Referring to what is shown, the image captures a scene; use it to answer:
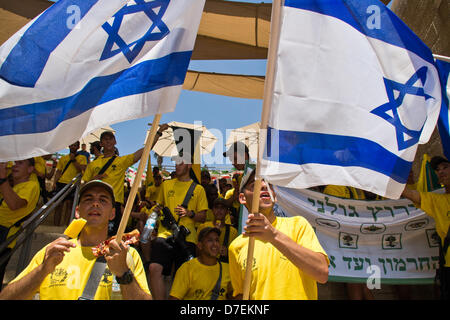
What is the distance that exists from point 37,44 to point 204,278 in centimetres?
295

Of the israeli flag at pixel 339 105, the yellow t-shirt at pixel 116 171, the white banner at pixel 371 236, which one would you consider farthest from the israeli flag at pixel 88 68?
the yellow t-shirt at pixel 116 171

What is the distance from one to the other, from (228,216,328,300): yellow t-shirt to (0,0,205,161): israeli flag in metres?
1.16

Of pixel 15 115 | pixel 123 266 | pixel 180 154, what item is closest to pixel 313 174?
pixel 123 266

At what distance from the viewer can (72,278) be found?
2.18 m

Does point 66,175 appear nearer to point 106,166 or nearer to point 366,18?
point 106,166

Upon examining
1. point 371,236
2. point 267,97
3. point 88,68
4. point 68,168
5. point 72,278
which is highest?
point 68,168

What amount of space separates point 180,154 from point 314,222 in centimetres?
221

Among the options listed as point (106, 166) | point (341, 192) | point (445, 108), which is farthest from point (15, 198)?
point (445, 108)

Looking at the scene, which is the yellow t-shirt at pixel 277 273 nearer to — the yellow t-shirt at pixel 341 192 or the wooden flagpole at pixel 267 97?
the wooden flagpole at pixel 267 97

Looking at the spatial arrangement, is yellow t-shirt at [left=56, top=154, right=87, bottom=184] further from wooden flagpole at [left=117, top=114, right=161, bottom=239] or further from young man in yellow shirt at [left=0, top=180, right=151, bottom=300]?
wooden flagpole at [left=117, top=114, right=161, bottom=239]

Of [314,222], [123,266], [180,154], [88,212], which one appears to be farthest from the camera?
[180,154]

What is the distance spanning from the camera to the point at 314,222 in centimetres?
451

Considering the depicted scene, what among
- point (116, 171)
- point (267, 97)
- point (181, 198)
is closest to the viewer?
point (267, 97)
